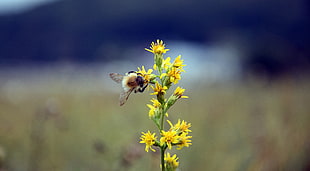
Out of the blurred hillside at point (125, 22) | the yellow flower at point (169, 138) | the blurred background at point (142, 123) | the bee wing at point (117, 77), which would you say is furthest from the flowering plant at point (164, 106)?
the blurred hillside at point (125, 22)

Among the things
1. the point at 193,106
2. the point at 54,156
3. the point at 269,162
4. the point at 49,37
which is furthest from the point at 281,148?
the point at 49,37

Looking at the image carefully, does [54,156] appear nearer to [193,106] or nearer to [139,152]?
[139,152]

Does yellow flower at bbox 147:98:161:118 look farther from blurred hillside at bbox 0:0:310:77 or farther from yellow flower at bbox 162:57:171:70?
blurred hillside at bbox 0:0:310:77

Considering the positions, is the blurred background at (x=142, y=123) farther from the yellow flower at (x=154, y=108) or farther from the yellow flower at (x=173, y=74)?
the yellow flower at (x=173, y=74)

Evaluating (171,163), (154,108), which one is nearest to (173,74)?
(154,108)

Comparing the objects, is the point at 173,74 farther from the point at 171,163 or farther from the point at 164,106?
the point at 171,163

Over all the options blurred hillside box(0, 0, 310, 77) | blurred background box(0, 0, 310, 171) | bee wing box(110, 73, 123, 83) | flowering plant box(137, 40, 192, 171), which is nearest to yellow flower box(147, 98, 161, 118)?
flowering plant box(137, 40, 192, 171)
